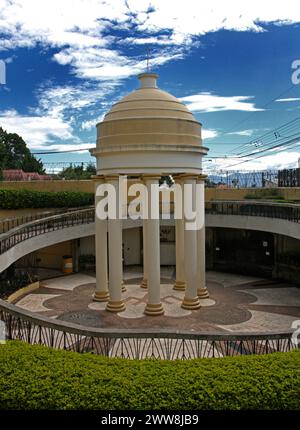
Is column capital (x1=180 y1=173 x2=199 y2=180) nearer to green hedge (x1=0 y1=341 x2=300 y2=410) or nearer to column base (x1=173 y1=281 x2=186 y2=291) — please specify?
column base (x1=173 y1=281 x2=186 y2=291)

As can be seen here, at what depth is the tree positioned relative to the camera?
6838cm

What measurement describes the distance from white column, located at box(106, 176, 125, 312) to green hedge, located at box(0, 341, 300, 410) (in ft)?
40.7

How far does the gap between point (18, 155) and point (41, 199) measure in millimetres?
40023

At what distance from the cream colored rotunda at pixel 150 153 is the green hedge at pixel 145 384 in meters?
12.4

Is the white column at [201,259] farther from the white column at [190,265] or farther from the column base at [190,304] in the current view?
the column base at [190,304]

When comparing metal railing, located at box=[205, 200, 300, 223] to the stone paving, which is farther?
metal railing, located at box=[205, 200, 300, 223]

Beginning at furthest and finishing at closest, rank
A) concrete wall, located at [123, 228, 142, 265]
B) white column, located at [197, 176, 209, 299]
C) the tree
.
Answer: the tree, concrete wall, located at [123, 228, 142, 265], white column, located at [197, 176, 209, 299]

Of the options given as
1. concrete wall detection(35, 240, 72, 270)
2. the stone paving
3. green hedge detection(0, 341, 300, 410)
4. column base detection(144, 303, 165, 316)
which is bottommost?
the stone paving

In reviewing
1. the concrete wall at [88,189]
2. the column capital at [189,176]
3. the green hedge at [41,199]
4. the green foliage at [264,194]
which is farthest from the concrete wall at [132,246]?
the column capital at [189,176]

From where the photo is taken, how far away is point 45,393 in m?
8.29
